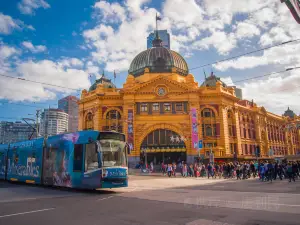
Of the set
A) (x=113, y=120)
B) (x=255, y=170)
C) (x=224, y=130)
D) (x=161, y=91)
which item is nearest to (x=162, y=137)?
(x=161, y=91)

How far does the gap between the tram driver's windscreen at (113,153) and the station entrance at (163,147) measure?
27.9 metres

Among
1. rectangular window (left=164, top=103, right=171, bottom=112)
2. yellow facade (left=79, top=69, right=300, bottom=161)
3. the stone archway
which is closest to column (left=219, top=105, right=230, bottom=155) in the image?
yellow facade (left=79, top=69, right=300, bottom=161)

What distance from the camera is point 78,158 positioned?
14.7 m

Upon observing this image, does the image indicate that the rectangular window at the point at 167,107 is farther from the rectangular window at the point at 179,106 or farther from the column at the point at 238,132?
the column at the point at 238,132

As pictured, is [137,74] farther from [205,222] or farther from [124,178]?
[205,222]

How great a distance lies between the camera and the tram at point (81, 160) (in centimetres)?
1402

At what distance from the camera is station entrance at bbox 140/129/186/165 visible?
42947 mm

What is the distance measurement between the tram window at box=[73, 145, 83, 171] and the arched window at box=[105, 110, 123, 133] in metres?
31.0

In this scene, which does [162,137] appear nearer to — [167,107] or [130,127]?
[167,107]

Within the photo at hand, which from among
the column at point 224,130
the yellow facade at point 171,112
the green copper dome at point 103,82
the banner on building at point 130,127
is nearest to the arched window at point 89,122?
the yellow facade at point 171,112

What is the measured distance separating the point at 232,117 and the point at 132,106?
20.2m

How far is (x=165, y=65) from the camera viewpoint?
50.8m

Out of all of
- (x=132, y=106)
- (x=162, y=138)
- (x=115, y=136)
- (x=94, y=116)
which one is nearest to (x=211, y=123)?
(x=162, y=138)

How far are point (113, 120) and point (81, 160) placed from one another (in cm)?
3223
